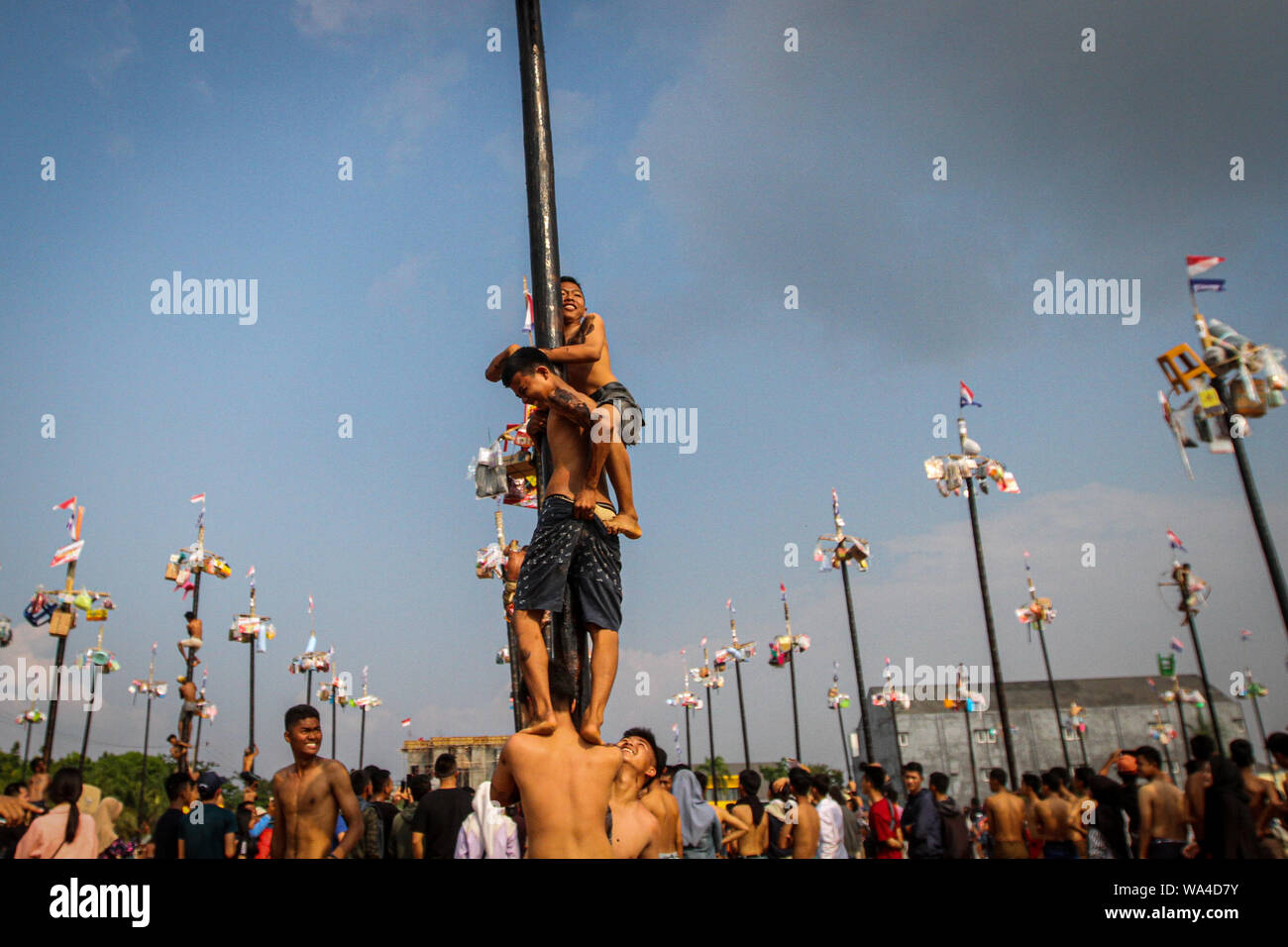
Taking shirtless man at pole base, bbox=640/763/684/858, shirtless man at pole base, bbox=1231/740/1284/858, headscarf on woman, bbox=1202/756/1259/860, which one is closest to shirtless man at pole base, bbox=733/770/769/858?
shirtless man at pole base, bbox=640/763/684/858

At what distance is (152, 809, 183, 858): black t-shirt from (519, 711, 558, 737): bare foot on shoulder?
5.30 meters

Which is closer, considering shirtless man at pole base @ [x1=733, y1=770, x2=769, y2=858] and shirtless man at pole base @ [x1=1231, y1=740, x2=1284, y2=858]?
shirtless man at pole base @ [x1=1231, y1=740, x2=1284, y2=858]

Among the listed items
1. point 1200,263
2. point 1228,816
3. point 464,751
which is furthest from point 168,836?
point 464,751

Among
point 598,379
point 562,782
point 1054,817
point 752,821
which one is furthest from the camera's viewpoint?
point 1054,817

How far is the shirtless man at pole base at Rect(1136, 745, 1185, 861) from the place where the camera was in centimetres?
801

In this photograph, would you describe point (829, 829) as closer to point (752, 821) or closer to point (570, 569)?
point (752, 821)

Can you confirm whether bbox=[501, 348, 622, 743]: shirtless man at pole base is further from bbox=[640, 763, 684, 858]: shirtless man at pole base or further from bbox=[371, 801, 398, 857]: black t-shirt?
bbox=[371, 801, 398, 857]: black t-shirt

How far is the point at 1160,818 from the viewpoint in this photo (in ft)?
26.4

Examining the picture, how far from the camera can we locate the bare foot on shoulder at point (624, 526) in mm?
4172

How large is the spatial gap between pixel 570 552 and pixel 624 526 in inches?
13.9

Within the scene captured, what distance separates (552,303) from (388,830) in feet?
20.4

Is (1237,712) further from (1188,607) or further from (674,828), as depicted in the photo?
(674,828)
